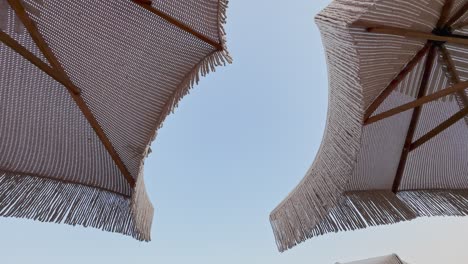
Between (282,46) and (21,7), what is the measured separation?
12.3 ft

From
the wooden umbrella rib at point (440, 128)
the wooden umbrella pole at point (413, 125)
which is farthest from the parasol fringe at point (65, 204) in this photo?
the wooden umbrella rib at point (440, 128)

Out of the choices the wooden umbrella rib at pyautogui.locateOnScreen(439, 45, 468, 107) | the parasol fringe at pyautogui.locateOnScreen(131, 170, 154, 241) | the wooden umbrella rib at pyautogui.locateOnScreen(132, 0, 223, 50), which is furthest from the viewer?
the wooden umbrella rib at pyautogui.locateOnScreen(439, 45, 468, 107)

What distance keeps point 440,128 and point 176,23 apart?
73.8 inches

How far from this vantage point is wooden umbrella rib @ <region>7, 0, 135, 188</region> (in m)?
2.56

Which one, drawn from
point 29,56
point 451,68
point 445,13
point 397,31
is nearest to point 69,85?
point 29,56

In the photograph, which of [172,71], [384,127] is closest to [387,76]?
[384,127]

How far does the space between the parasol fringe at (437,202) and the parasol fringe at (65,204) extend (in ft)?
6.18

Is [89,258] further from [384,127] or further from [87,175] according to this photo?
[384,127]

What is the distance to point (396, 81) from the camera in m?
3.14

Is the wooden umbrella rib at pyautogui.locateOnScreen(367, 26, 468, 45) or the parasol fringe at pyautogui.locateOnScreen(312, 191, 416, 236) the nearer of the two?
the wooden umbrella rib at pyautogui.locateOnScreen(367, 26, 468, 45)

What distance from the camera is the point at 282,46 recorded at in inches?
232

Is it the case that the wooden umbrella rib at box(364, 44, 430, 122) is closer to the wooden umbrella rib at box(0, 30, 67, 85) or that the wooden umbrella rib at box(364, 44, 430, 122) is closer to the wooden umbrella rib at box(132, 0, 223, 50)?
the wooden umbrella rib at box(132, 0, 223, 50)

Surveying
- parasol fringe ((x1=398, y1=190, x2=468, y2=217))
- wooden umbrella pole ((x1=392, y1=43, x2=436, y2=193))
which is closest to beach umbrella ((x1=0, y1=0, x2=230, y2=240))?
wooden umbrella pole ((x1=392, y1=43, x2=436, y2=193))

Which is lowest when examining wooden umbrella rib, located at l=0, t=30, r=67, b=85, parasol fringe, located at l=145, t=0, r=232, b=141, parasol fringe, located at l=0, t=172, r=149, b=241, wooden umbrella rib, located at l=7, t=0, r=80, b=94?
parasol fringe, located at l=0, t=172, r=149, b=241
